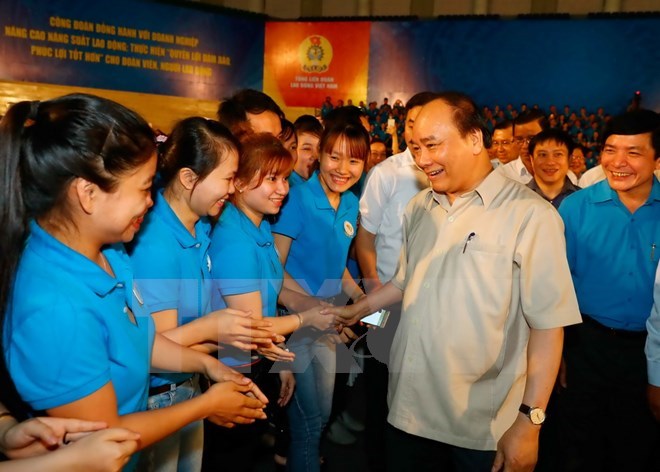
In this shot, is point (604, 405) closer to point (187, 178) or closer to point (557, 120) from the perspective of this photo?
point (187, 178)

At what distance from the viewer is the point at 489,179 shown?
185 cm

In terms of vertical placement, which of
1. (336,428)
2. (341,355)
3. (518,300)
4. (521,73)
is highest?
(521,73)

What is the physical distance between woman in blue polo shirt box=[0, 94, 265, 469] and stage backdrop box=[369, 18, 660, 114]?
487 inches

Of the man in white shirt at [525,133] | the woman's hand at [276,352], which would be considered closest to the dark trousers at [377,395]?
the woman's hand at [276,352]

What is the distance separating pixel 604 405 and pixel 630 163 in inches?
46.6

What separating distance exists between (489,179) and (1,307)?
1.42 meters

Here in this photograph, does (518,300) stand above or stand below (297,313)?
above

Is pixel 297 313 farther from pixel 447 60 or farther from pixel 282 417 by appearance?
pixel 447 60

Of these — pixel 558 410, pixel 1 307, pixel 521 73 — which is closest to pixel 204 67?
pixel 521 73

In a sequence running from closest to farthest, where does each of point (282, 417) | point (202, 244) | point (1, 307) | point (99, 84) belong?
point (1, 307) → point (202, 244) → point (282, 417) → point (99, 84)

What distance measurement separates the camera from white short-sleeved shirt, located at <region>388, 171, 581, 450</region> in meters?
1.71

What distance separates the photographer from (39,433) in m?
1.10

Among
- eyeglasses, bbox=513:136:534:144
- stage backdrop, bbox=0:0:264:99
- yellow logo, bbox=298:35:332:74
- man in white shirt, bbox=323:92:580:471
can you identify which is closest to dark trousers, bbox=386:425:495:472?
man in white shirt, bbox=323:92:580:471

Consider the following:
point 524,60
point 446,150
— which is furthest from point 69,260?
point 524,60
